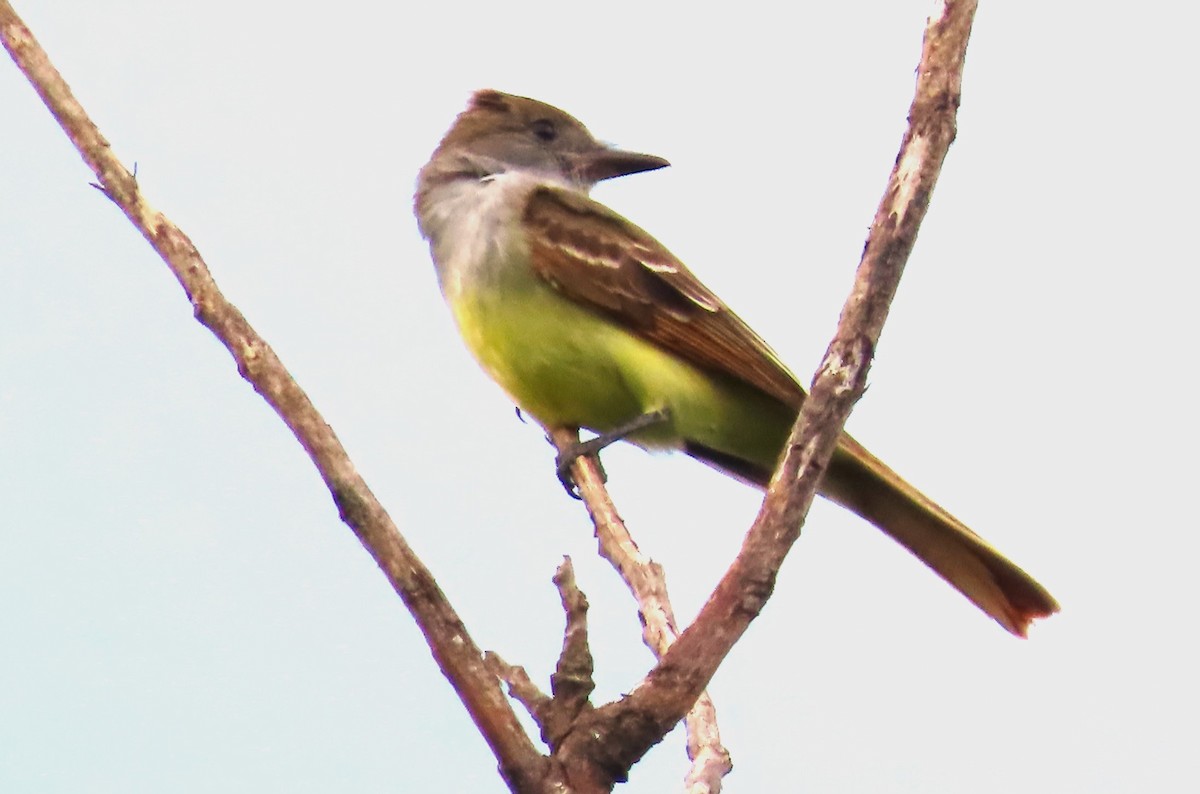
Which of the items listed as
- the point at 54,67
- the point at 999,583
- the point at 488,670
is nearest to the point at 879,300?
the point at 488,670

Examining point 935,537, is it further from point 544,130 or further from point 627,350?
point 544,130

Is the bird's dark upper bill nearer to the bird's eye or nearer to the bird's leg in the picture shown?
the bird's eye

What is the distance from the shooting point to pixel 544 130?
6.89 m

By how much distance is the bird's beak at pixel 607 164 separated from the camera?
22.1 feet

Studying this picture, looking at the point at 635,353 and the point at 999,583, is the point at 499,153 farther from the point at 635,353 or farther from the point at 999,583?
the point at 999,583

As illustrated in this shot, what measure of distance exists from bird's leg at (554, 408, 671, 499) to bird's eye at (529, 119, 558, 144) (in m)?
1.85

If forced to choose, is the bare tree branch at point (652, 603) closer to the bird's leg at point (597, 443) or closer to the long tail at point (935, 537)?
the bird's leg at point (597, 443)

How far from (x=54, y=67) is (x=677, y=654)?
1741 millimetres

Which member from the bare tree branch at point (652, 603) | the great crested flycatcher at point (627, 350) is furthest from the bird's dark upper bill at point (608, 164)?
the bare tree branch at point (652, 603)

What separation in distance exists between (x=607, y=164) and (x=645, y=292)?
1240 millimetres

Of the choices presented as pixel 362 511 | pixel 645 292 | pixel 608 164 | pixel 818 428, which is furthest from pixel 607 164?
pixel 362 511

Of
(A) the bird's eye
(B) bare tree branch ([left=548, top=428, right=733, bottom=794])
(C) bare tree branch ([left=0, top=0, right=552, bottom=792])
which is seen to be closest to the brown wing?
(B) bare tree branch ([left=548, top=428, right=733, bottom=794])

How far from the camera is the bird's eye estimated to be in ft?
22.6

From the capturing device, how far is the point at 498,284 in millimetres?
5633
